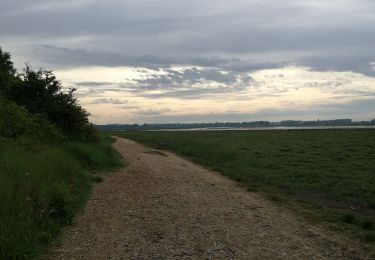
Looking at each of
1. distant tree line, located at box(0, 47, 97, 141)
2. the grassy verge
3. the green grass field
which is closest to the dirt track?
the grassy verge

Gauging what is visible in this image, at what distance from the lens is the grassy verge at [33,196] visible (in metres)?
6.21

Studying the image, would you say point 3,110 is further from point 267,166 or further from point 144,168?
point 267,166

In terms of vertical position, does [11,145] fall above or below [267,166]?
above

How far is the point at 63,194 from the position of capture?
932cm

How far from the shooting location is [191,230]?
8094 mm

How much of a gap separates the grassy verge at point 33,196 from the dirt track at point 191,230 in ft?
1.13

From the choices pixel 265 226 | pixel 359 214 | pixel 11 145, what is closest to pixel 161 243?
pixel 265 226

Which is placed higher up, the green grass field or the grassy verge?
the grassy verge

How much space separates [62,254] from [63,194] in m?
2.73

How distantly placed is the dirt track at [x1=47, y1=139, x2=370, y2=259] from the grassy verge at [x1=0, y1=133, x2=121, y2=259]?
0.34 meters

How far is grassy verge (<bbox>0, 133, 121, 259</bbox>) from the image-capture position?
6.21 metres

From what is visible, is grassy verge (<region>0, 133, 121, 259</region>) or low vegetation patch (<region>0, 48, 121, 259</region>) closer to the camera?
grassy verge (<region>0, 133, 121, 259</region>)

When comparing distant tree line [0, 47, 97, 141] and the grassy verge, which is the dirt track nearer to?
the grassy verge

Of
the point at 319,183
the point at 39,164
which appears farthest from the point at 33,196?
the point at 319,183
